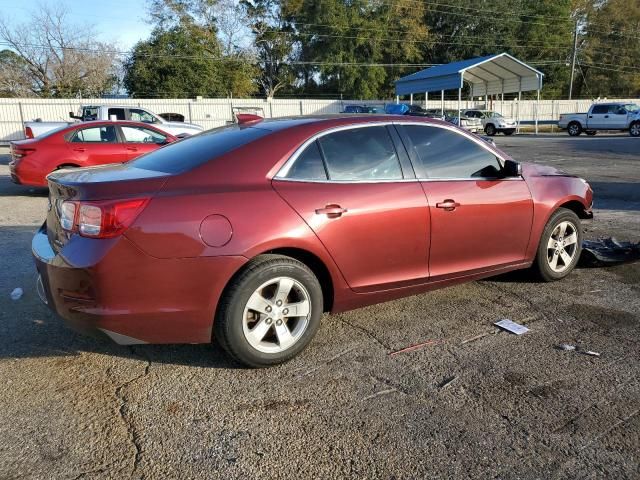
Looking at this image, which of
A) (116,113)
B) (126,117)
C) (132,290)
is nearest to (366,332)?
(132,290)

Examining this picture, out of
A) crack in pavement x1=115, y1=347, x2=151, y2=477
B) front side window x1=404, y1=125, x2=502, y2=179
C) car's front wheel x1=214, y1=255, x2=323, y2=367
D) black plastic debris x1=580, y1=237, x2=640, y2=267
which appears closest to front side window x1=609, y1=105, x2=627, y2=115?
black plastic debris x1=580, y1=237, x2=640, y2=267

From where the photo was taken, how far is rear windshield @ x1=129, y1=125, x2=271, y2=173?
3.48m

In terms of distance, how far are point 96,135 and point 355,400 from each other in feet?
30.2

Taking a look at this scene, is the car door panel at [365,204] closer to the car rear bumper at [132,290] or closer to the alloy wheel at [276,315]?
the alloy wheel at [276,315]

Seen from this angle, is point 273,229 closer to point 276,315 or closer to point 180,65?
point 276,315

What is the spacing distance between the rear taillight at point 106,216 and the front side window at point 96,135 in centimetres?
807

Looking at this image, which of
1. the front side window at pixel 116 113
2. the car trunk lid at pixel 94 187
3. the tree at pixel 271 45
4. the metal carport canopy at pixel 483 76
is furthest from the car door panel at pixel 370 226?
the tree at pixel 271 45

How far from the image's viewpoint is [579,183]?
204 inches

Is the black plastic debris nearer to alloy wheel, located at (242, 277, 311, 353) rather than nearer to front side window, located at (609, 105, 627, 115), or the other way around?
alloy wheel, located at (242, 277, 311, 353)

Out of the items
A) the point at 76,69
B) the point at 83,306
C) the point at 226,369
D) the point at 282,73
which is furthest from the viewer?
the point at 282,73

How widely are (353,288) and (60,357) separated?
2.03 m

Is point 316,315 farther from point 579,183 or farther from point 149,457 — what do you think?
point 579,183

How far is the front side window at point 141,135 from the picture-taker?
35.2 feet

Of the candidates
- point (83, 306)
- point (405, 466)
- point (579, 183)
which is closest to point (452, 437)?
point (405, 466)
